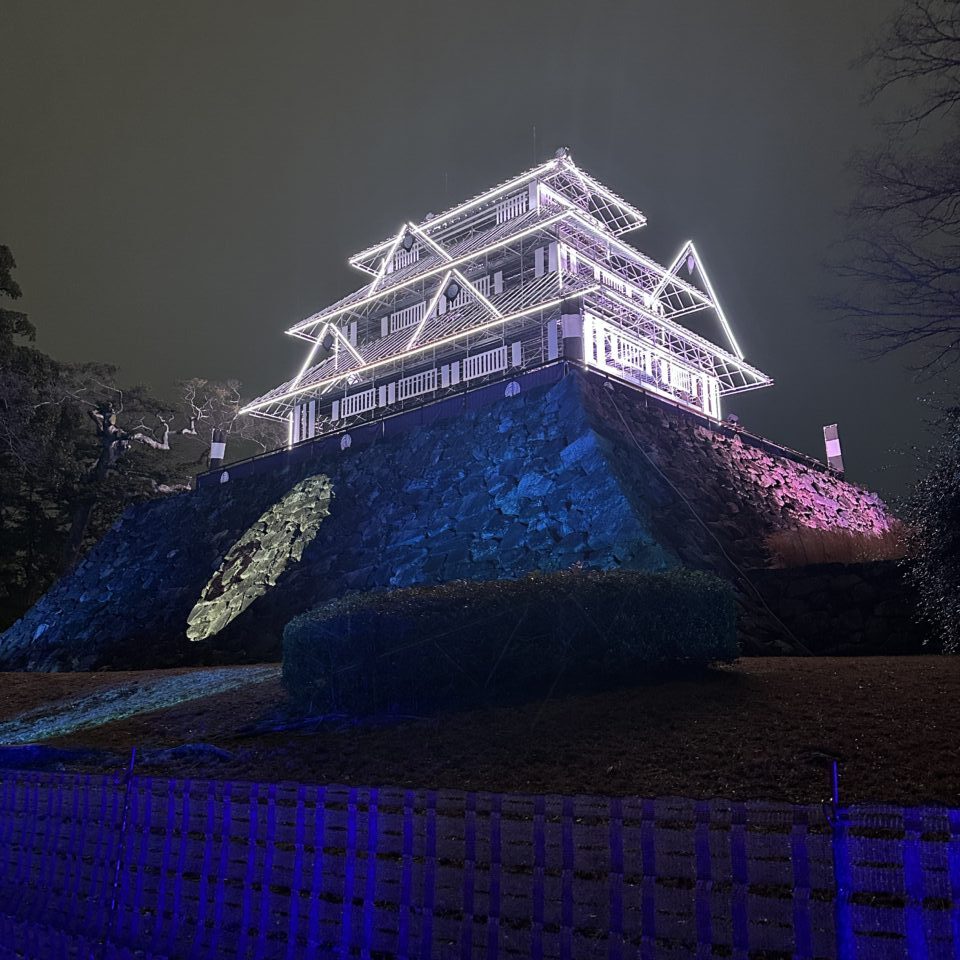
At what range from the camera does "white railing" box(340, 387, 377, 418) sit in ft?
114

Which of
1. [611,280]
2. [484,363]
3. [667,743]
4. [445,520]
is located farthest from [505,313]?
[667,743]

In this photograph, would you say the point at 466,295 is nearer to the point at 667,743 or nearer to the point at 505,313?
the point at 505,313

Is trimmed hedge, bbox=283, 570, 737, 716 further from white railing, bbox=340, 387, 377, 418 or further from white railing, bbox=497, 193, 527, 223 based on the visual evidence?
white railing, bbox=497, 193, 527, 223

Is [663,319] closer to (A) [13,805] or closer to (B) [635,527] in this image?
(B) [635,527]

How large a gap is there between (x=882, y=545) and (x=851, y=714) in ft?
47.1

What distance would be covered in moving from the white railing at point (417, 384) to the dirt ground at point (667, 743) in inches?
869

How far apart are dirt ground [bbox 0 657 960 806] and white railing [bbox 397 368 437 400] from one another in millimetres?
22074

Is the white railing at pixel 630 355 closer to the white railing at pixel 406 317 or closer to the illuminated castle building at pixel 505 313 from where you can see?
the illuminated castle building at pixel 505 313

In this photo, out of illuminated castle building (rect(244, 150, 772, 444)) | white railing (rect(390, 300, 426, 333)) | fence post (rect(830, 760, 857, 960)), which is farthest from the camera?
white railing (rect(390, 300, 426, 333))

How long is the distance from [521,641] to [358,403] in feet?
87.2

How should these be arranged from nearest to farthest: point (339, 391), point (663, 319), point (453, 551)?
point (453, 551) → point (663, 319) → point (339, 391)

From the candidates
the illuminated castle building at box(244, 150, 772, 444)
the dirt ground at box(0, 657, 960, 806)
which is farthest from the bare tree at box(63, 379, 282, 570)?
the dirt ground at box(0, 657, 960, 806)

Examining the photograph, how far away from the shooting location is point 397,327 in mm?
37469

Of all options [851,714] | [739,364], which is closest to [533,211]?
[739,364]
